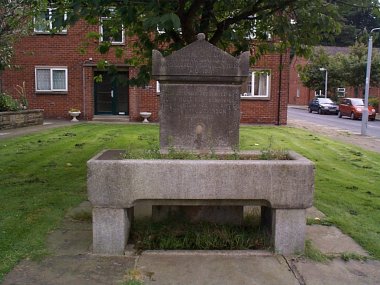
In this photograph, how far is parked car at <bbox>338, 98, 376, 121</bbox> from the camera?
1396 inches

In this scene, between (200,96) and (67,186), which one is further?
(67,186)

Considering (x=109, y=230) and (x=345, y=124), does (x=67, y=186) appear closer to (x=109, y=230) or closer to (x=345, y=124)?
(x=109, y=230)

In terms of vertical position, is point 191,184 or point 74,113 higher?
point 191,184

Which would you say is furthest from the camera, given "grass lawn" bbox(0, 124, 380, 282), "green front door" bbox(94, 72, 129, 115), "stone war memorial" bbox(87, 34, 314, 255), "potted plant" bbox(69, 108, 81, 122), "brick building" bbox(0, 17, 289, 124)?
"green front door" bbox(94, 72, 129, 115)

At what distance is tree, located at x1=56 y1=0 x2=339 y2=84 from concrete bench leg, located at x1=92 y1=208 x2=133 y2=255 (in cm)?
262

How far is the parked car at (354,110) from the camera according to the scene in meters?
35.5

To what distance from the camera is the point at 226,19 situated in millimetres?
7602

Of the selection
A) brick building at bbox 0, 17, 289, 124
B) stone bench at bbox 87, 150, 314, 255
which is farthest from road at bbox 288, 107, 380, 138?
stone bench at bbox 87, 150, 314, 255

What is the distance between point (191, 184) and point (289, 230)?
1.10 meters

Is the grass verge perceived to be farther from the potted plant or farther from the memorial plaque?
the potted plant

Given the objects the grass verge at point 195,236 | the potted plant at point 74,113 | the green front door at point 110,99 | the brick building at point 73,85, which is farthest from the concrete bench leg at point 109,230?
the green front door at point 110,99

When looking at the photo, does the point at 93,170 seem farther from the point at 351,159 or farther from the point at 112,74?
the point at 351,159

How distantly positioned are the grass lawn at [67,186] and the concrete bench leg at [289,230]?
80 centimetres

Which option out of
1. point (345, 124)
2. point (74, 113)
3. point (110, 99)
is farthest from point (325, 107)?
point (74, 113)
